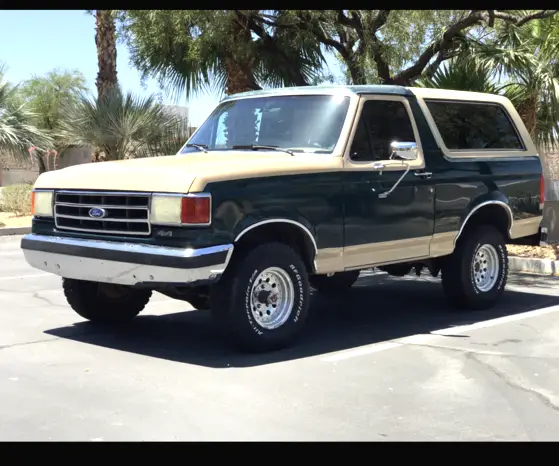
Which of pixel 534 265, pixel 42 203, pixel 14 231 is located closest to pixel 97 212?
pixel 42 203

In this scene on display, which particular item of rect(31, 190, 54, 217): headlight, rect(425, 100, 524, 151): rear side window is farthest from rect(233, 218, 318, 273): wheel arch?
rect(425, 100, 524, 151): rear side window

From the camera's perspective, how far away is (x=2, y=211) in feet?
74.4

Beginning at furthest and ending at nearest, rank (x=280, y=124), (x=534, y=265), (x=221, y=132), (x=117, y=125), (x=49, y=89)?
1. (x=49, y=89)
2. (x=117, y=125)
3. (x=534, y=265)
4. (x=221, y=132)
5. (x=280, y=124)

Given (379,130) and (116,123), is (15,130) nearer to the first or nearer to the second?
(116,123)

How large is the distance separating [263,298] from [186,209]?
3.42ft

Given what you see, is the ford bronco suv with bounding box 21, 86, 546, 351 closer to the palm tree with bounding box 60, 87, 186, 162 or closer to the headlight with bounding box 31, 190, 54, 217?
the headlight with bounding box 31, 190, 54, 217

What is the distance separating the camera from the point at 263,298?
691cm

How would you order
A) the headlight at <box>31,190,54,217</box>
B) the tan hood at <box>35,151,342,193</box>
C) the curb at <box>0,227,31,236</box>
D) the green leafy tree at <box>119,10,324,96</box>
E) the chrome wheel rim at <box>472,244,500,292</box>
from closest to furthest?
the tan hood at <box>35,151,342,193</box>, the headlight at <box>31,190,54,217</box>, the chrome wheel rim at <box>472,244,500,292</box>, the green leafy tree at <box>119,10,324,96</box>, the curb at <box>0,227,31,236</box>

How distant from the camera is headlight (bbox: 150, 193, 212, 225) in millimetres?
6340

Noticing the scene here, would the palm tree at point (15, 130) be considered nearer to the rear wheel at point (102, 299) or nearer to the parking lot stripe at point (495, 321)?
the rear wheel at point (102, 299)

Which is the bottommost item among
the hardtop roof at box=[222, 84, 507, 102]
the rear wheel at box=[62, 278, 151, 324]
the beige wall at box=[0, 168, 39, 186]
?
the rear wheel at box=[62, 278, 151, 324]

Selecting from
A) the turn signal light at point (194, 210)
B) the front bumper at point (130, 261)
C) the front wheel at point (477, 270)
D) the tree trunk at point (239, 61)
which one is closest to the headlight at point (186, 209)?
the turn signal light at point (194, 210)

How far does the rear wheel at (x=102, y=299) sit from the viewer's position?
7789mm

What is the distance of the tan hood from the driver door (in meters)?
0.34
